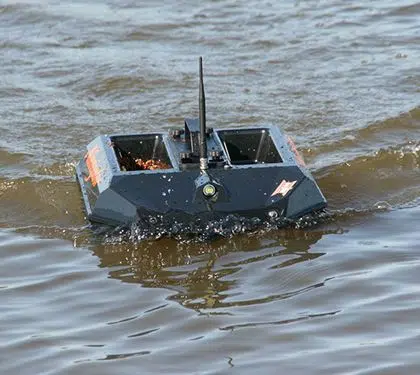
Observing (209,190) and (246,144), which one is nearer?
(209,190)

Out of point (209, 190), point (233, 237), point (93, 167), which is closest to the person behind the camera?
point (209, 190)

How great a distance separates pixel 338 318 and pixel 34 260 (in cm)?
205

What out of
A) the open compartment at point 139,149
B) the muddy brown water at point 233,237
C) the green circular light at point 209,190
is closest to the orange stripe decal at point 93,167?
the open compartment at point 139,149

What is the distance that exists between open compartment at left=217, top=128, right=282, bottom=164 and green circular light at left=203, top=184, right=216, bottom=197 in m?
0.78

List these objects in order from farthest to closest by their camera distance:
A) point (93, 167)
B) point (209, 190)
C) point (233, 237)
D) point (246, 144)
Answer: point (246, 144)
point (93, 167)
point (233, 237)
point (209, 190)

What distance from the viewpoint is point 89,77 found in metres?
11.8

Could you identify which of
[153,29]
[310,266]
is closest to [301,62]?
[153,29]

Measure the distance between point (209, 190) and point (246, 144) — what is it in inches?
36.1

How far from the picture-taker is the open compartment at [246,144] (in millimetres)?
8305

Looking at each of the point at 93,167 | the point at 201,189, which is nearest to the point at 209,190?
the point at 201,189

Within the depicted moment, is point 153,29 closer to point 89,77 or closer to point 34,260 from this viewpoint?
point 89,77

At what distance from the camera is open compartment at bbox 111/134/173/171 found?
27.4ft

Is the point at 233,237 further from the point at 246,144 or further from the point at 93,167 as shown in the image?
the point at 93,167

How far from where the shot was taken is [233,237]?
25.7 ft
